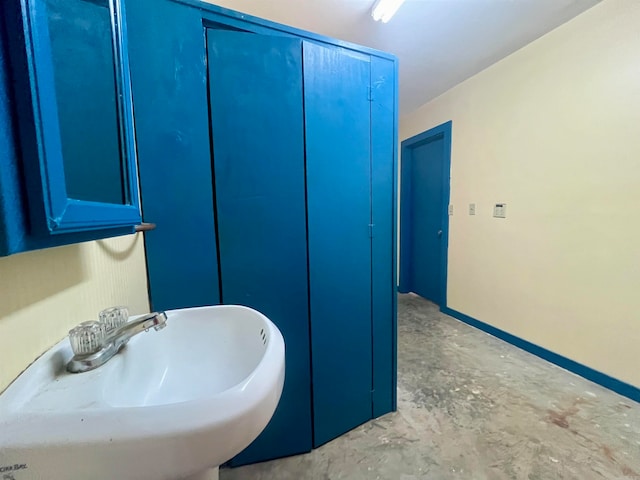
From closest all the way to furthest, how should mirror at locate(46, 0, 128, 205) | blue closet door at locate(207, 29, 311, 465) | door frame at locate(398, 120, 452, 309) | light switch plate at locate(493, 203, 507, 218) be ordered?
mirror at locate(46, 0, 128, 205), blue closet door at locate(207, 29, 311, 465), light switch plate at locate(493, 203, 507, 218), door frame at locate(398, 120, 452, 309)

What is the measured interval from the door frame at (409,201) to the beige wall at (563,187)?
8.5 inches

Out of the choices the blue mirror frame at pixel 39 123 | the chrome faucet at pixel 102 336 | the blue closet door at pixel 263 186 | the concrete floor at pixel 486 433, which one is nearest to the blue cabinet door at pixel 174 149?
the blue closet door at pixel 263 186

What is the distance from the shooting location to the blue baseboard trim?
169cm

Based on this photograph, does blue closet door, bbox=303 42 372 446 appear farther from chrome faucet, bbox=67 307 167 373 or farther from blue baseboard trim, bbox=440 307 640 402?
blue baseboard trim, bbox=440 307 640 402

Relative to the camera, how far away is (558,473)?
121 cm

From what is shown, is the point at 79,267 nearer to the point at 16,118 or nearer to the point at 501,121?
the point at 16,118

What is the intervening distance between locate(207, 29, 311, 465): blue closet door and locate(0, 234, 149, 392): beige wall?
16.9 inches

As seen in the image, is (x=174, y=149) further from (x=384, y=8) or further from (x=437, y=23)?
(x=437, y=23)

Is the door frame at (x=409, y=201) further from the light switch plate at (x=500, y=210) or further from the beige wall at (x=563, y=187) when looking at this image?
the light switch plate at (x=500, y=210)

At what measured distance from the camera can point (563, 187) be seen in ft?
6.42

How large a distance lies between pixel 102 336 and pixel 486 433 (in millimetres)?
1804

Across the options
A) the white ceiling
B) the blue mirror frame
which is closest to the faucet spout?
the blue mirror frame

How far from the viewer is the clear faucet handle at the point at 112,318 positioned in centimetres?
64

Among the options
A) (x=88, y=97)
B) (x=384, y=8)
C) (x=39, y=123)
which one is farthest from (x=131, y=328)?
(x=384, y=8)
